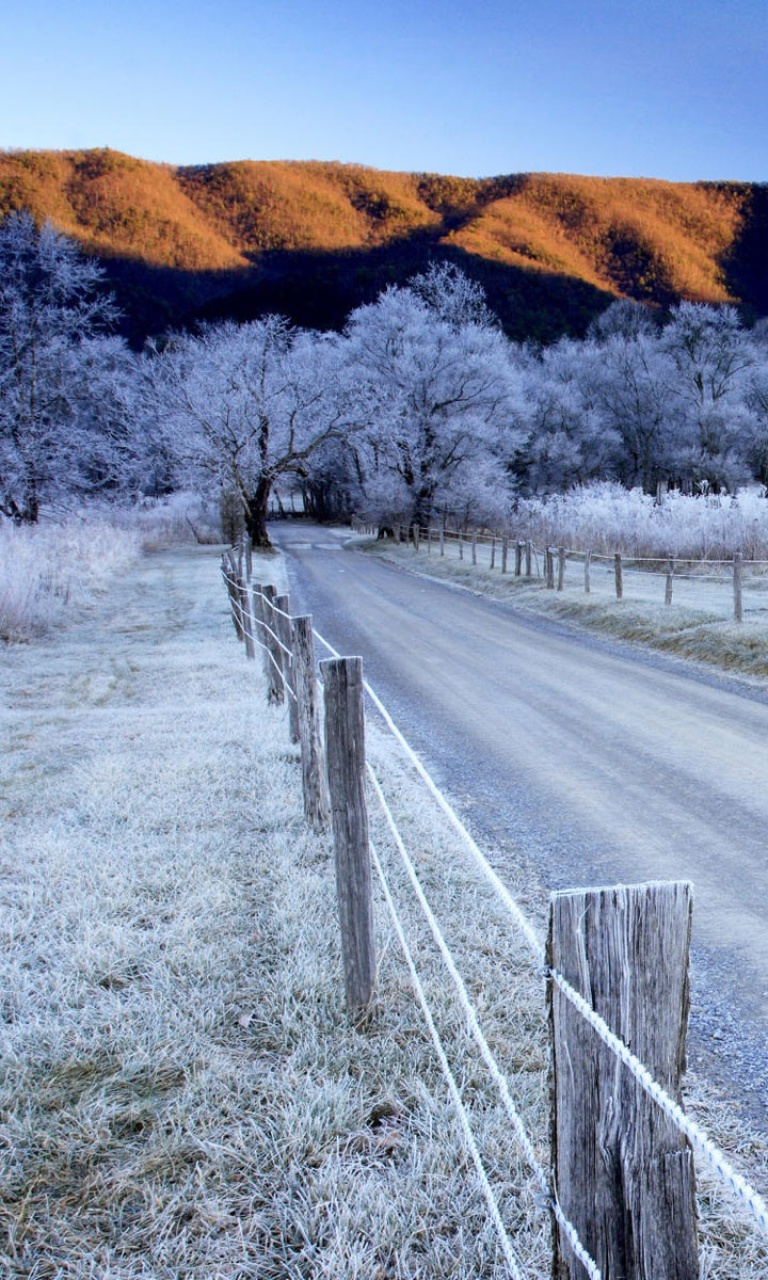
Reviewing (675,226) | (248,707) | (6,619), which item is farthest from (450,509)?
(675,226)

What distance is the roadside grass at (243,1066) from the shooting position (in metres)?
2.11

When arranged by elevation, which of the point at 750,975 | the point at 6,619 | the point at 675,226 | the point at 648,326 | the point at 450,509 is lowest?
the point at 750,975

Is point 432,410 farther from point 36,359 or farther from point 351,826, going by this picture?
point 351,826

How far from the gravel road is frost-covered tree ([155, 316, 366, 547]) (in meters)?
21.6

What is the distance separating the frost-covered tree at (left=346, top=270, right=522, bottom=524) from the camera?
35375mm

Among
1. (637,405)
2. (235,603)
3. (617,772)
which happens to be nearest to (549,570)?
(235,603)

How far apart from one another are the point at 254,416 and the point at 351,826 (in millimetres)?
31895

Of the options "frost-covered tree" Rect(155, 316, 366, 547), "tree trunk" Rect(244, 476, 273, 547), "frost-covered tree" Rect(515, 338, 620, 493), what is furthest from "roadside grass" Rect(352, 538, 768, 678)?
"frost-covered tree" Rect(515, 338, 620, 493)

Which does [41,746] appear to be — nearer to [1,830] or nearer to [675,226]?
[1,830]

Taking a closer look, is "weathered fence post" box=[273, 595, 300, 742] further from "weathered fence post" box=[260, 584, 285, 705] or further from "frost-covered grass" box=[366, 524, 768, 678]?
"frost-covered grass" box=[366, 524, 768, 678]

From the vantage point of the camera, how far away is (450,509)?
3597 cm

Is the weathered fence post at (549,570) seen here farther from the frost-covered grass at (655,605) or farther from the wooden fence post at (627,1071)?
the wooden fence post at (627,1071)

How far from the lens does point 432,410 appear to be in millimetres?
36031

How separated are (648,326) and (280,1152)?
215 feet
